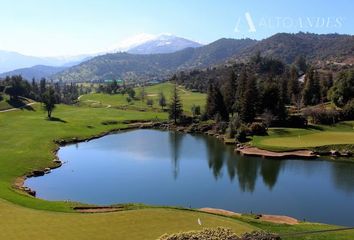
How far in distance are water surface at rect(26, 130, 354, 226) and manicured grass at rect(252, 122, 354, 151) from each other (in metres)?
6.13

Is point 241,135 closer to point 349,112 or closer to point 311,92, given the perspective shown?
point 349,112

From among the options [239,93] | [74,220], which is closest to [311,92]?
[239,93]

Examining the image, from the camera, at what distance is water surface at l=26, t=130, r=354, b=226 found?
1839 inches

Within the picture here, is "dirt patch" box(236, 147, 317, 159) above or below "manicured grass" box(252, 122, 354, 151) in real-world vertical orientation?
below

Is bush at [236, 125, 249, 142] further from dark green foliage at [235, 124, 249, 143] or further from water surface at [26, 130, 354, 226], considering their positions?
water surface at [26, 130, 354, 226]

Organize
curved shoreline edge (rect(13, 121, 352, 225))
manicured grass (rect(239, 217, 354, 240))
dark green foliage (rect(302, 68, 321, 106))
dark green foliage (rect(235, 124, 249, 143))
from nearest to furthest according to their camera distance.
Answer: manicured grass (rect(239, 217, 354, 240)), curved shoreline edge (rect(13, 121, 352, 225)), dark green foliage (rect(235, 124, 249, 143)), dark green foliage (rect(302, 68, 321, 106))

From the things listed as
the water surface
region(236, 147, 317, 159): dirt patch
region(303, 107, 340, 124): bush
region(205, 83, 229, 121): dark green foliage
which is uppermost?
region(205, 83, 229, 121): dark green foliage

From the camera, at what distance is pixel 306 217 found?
4228cm

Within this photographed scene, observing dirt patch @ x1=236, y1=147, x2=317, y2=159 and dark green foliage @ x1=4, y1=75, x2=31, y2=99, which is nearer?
dirt patch @ x1=236, y1=147, x2=317, y2=159

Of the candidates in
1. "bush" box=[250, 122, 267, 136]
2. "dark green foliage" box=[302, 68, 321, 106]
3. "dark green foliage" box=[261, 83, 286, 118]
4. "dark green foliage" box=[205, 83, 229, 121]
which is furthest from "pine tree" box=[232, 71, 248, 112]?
"dark green foliage" box=[302, 68, 321, 106]

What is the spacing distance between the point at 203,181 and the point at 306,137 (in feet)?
114

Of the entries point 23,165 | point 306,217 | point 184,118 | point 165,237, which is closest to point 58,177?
point 23,165

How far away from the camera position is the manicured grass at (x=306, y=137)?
250 feet

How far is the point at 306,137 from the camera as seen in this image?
84.6m
